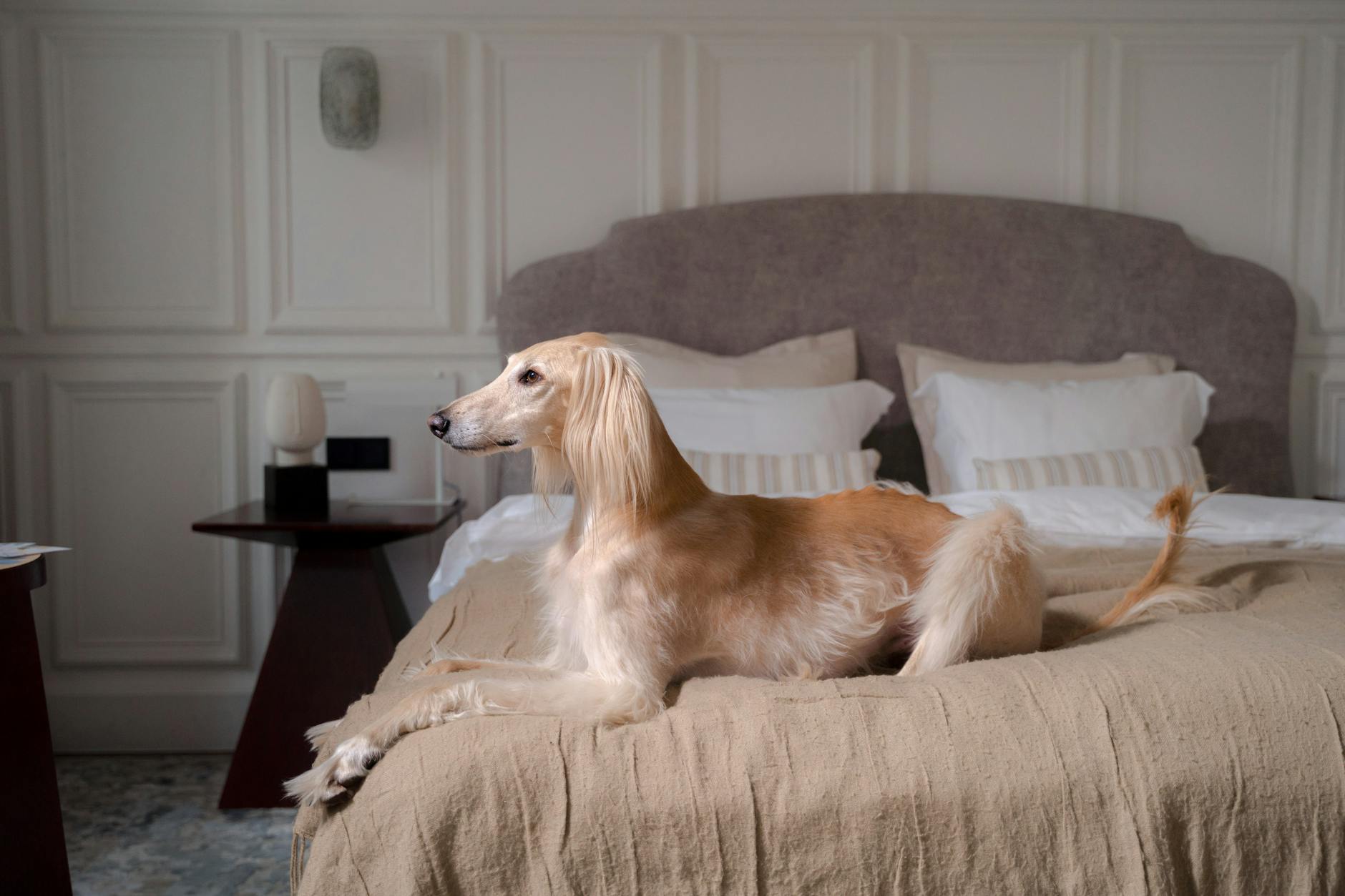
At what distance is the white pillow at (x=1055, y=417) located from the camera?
2631mm

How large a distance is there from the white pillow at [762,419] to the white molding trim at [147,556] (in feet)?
4.36

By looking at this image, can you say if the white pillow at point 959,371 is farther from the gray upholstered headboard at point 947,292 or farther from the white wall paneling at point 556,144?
the white wall paneling at point 556,144

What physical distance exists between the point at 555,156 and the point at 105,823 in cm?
210

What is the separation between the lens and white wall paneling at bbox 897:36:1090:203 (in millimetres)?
3148

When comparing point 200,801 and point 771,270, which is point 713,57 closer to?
point 771,270

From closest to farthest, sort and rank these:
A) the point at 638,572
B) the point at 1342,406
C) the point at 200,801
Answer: the point at 638,572, the point at 200,801, the point at 1342,406

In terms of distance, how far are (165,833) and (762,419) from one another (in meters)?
1.70

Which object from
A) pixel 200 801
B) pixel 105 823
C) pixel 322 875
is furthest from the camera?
pixel 200 801

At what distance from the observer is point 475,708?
113cm

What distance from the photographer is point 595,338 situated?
1236mm

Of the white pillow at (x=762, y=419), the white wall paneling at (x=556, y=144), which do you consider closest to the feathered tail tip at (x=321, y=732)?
the white pillow at (x=762, y=419)

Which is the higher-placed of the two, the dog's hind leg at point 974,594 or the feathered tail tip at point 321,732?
the dog's hind leg at point 974,594

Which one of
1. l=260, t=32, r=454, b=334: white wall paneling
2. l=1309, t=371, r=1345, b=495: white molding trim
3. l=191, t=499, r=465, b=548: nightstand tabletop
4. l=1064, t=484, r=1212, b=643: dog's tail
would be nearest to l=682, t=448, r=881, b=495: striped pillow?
l=191, t=499, r=465, b=548: nightstand tabletop

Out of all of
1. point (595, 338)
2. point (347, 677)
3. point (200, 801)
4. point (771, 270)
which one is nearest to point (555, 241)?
point (771, 270)
